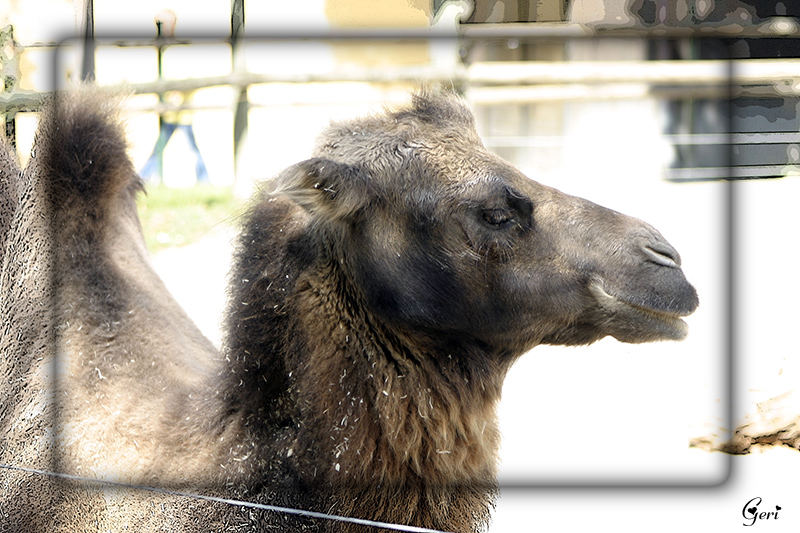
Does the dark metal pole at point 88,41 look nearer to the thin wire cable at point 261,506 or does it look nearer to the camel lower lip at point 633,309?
the thin wire cable at point 261,506

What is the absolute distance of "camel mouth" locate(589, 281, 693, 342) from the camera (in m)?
1.99

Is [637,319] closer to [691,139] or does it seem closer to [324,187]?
[324,187]

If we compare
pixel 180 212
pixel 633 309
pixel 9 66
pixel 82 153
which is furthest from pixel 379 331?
pixel 180 212

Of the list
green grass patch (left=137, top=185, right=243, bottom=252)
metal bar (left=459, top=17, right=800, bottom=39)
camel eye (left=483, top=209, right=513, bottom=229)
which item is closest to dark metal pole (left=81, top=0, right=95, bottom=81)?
metal bar (left=459, top=17, right=800, bottom=39)

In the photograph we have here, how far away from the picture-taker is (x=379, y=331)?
205 cm

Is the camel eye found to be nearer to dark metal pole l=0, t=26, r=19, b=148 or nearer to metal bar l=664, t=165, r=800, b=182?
metal bar l=664, t=165, r=800, b=182

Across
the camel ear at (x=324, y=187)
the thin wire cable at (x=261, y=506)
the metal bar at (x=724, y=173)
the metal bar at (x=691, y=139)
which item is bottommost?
the thin wire cable at (x=261, y=506)

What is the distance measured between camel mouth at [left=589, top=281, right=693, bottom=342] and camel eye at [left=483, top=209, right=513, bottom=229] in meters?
0.23

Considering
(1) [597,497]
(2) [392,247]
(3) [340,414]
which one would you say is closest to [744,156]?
(1) [597,497]

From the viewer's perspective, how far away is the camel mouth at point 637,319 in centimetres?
199

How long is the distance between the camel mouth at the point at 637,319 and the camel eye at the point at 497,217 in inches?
9.0

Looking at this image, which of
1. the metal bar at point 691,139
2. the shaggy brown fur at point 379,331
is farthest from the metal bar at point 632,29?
the shaggy brown fur at point 379,331

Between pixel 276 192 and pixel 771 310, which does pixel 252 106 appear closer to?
pixel 771 310

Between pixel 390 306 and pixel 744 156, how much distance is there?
6.78 ft
